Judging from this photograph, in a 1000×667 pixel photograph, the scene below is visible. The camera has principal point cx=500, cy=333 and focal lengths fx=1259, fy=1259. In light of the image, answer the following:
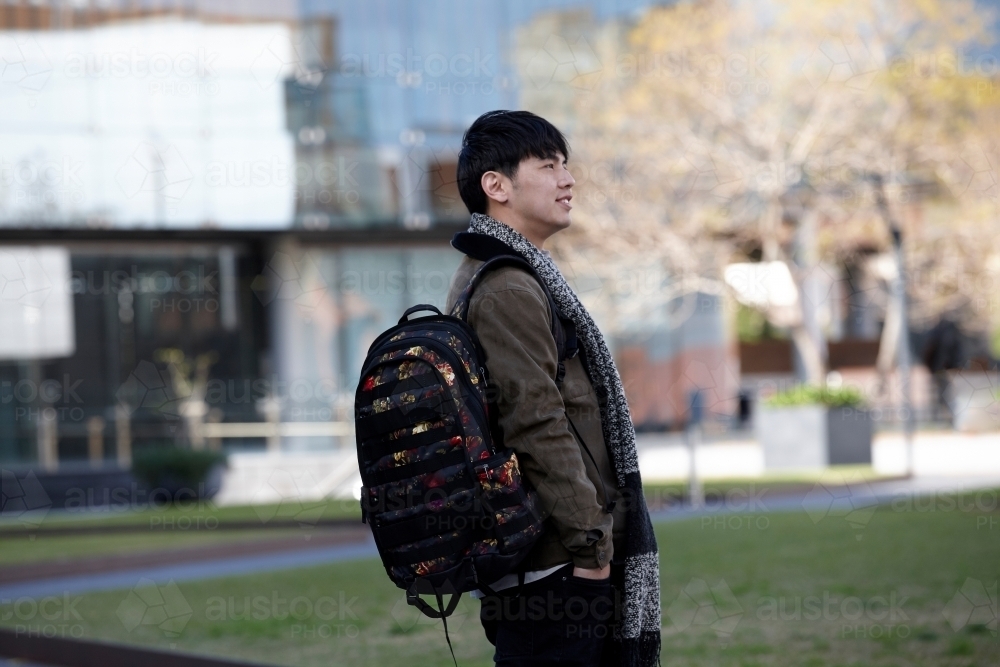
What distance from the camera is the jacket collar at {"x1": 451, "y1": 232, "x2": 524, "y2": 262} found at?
3.35 metres

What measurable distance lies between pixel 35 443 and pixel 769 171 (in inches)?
615

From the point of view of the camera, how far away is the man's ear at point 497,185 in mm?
3385

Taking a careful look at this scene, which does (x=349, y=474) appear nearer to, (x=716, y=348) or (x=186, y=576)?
(x=186, y=576)

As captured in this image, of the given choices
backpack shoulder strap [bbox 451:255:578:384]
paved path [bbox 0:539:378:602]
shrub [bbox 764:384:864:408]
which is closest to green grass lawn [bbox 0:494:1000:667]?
paved path [bbox 0:539:378:602]

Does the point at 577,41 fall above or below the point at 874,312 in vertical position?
above

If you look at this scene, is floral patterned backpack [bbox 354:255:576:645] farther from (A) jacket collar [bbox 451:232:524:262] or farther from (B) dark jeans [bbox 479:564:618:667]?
(A) jacket collar [bbox 451:232:524:262]

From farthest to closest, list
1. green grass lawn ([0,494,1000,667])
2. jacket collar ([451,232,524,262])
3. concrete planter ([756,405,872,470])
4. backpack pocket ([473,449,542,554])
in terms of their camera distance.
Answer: concrete planter ([756,405,872,470]), green grass lawn ([0,494,1000,667]), jacket collar ([451,232,524,262]), backpack pocket ([473,449,542,554])

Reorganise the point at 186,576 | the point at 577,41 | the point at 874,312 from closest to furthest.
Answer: the point at 186,576 → the point at 577,41 → the point at 874,312

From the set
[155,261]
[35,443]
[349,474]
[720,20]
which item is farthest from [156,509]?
[720,20]

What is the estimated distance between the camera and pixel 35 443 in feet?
82.7

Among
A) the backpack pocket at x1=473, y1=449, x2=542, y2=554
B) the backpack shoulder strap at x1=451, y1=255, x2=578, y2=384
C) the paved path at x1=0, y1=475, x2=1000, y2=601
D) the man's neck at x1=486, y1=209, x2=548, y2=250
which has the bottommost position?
the paved path at x1=0, y1=475, x2=1000, y2=601

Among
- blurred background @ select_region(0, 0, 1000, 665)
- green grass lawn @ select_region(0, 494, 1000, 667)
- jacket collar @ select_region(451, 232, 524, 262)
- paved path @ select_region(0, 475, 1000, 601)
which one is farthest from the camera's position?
blurred background @ select_region(0, 0, 1000, 665)

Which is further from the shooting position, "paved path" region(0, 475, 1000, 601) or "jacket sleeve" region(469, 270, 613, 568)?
"paved path" region(0, 475, 1000, 601)

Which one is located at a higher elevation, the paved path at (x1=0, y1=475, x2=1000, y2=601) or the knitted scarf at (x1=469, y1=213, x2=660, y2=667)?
the knitted scarf at (x1=469, y1=213, x2=660, y2=667)
